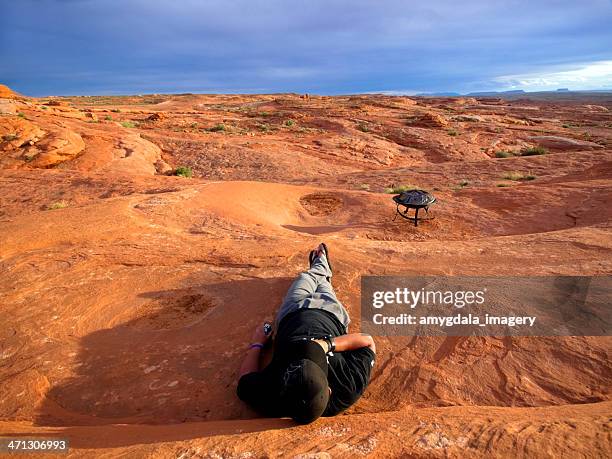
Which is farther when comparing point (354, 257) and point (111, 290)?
point (354, 257)

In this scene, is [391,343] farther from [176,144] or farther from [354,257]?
[176,144]

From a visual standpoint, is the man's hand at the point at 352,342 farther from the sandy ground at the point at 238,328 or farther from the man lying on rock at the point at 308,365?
the sandy ground at the point at 238,328

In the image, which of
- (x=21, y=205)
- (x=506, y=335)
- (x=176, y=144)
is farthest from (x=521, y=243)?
(x=176, y=144)

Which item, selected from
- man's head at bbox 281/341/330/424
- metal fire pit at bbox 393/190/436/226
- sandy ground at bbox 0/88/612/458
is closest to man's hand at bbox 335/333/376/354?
sandy ground at bbox 0/88/612/458

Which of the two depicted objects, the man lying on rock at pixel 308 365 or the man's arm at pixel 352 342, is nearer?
the man lying on rock at pixel 308 365

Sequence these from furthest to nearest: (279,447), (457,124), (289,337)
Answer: (457,124), (289,337), (279,447)

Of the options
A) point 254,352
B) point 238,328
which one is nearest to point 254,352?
point 254,352

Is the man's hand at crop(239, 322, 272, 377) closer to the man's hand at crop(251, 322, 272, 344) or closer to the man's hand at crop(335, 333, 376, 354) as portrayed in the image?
the man's hand at crop(251, 322, 272, 344)

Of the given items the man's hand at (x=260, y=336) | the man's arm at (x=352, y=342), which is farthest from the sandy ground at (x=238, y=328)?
the man's arm at (x=352, y=342)

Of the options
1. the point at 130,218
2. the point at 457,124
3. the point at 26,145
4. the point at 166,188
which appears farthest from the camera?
the point at 457,124

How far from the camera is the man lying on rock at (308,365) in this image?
233 cm

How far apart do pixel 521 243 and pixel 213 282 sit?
439 centimetres

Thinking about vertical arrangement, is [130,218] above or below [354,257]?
above

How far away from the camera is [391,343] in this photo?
3475mm
